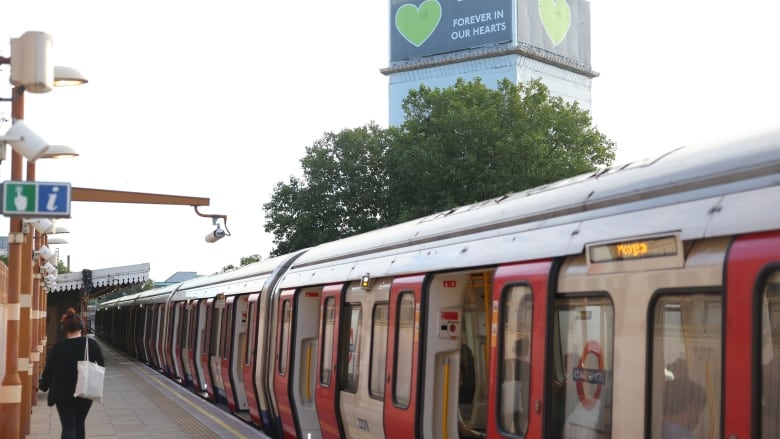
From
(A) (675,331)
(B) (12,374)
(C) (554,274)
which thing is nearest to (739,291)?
(A) (675,331)

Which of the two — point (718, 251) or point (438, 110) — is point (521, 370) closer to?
point (718, 251)

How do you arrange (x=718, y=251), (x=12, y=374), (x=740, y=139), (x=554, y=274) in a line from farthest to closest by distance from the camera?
(x=12, y=374) → (x=554, y=274) → (x=740, y=139) → (x=718, y=251)

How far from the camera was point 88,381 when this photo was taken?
10750mm

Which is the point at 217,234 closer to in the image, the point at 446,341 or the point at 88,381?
the point at 88,381

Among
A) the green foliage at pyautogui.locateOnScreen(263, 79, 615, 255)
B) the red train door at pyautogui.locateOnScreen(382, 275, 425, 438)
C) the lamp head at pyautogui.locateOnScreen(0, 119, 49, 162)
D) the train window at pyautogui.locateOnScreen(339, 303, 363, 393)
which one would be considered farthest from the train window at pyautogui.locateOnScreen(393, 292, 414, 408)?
the green foliage at pyautogui.locateOnScreen(263, 79, 615, 255)

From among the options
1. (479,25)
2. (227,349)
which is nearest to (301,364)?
(227,349)

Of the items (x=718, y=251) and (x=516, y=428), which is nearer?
(x=718, y=251)

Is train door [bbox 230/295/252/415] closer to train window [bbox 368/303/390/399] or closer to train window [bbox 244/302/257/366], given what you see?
train window [bbox 244/302/257/366]

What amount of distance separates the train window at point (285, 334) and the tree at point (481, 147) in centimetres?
2895

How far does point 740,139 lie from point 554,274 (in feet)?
5.48

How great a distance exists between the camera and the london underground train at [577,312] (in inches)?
200

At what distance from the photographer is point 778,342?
190 inches

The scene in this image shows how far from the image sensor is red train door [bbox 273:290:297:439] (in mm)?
14242

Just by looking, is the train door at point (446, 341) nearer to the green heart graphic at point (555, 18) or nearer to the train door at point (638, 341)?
the train door at point (638, 341)
